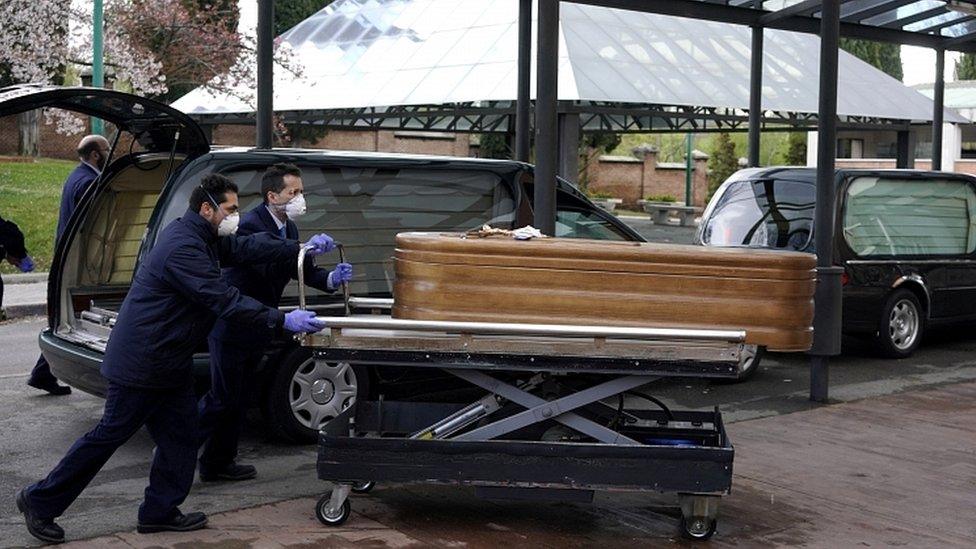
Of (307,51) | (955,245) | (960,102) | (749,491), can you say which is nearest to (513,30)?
(307,51)

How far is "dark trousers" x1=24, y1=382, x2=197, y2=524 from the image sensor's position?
581cm

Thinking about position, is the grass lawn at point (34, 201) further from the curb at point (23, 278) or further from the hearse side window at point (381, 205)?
the hearse side window at point (381, 205)

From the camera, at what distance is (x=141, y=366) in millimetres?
5781

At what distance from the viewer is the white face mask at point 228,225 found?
20.1ft

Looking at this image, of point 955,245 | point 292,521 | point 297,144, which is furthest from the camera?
point 297,144

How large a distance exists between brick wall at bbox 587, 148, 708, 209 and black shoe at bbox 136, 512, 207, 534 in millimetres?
44869

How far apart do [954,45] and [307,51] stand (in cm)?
1646

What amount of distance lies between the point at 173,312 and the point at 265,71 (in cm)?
514

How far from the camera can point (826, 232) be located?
9906 millimetres

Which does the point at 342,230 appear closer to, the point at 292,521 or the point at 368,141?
the point at 292,521

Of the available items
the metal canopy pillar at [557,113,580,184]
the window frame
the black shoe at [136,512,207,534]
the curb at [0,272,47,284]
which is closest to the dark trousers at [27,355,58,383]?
the black shoe at [136,512,207,534]

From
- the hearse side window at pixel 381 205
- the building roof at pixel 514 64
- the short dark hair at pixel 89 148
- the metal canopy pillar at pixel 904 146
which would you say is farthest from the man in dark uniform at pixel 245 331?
the metal canopy pillar at pixel 904 146

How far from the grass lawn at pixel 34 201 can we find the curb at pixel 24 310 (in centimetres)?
399

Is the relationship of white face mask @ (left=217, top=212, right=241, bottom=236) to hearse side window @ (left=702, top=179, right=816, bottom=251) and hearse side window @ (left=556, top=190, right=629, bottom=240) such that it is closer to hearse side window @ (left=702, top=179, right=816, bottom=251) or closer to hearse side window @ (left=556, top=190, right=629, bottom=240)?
hearse side window @ (left=556, top=190, right=629, bottom=240)
